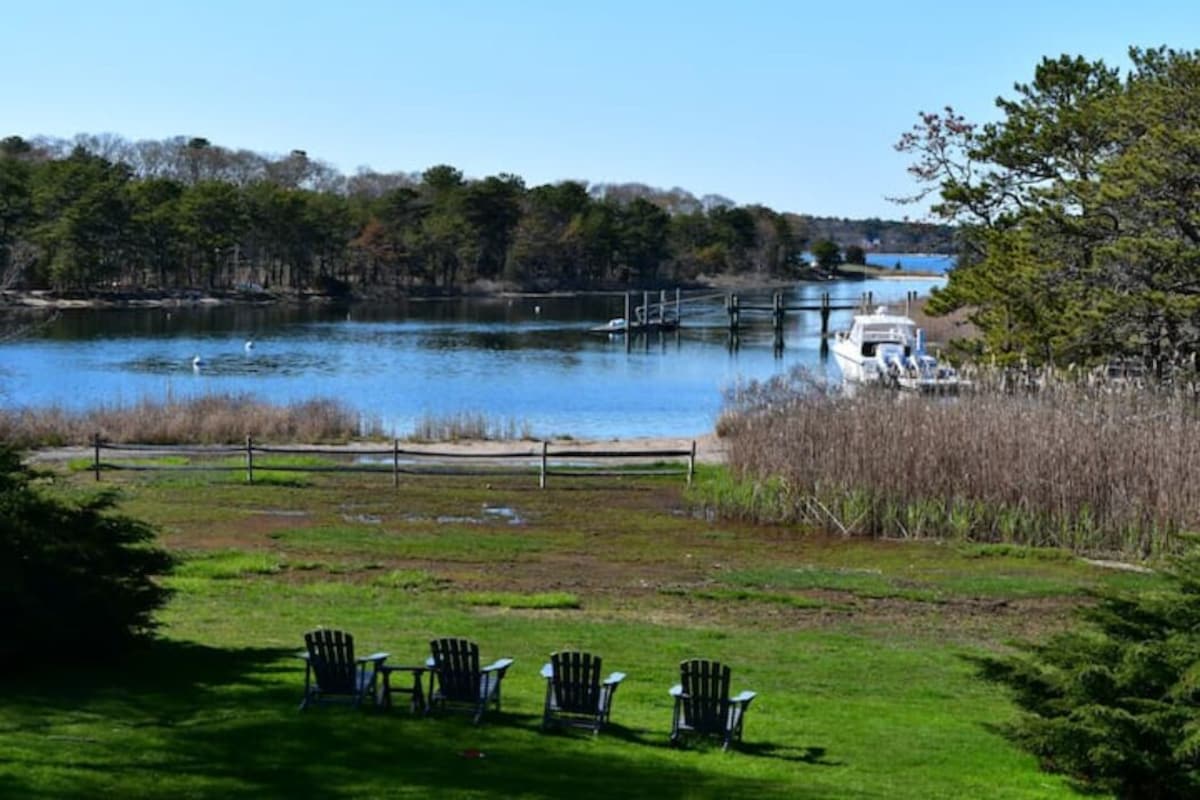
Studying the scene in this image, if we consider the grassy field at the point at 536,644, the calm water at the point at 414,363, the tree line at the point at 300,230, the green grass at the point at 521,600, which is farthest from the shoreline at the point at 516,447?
the tree line at the point at 300,230

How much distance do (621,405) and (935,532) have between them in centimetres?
3196

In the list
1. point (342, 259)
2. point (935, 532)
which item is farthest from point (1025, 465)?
point (342, 259)

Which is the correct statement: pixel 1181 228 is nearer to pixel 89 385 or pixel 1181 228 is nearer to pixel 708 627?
pixel 708 627

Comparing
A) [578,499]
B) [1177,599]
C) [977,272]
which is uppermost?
[977,272]

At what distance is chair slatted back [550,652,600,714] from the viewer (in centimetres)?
1309

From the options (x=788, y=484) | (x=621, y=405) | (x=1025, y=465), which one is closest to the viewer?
(x=1025, y=465)

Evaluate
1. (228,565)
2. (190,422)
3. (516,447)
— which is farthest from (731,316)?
(228,565)

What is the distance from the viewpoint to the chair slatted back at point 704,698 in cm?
1288

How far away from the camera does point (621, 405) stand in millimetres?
61344

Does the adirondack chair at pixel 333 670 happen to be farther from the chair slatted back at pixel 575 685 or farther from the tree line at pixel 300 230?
the tree line at pixel 300 230

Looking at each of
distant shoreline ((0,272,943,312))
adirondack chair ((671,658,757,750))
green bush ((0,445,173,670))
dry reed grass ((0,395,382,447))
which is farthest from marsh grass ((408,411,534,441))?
distant shoreline ((0,272,943,312))

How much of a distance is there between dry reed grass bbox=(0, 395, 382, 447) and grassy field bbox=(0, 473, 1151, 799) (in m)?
7.32

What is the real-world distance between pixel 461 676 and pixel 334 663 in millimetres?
1148

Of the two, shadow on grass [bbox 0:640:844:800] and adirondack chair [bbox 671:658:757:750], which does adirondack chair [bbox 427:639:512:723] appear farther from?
adirondack chair [bbox 671:658:757:750]
